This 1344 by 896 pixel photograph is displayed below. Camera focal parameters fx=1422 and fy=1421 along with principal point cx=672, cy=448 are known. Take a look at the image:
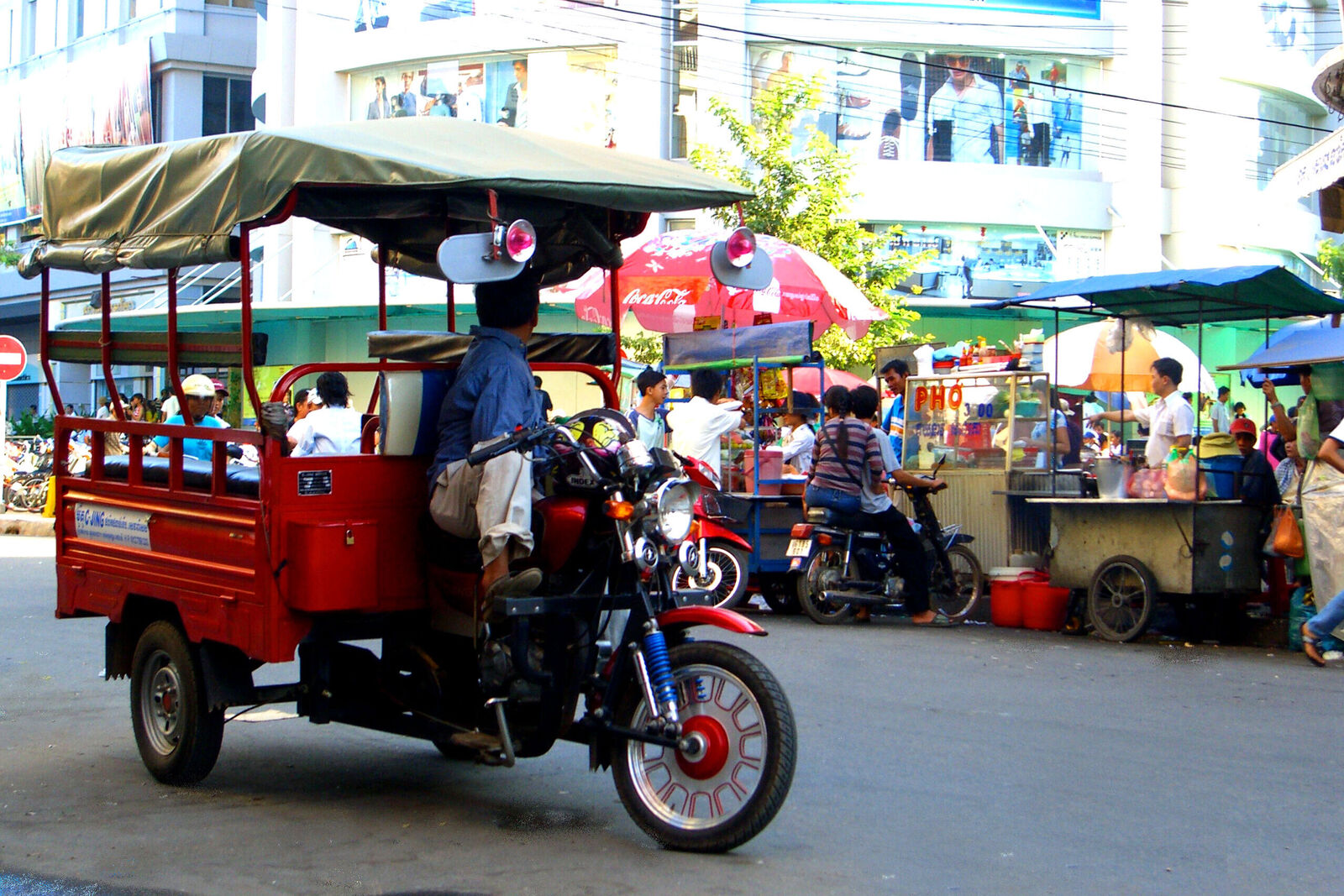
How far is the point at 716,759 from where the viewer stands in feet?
14.9

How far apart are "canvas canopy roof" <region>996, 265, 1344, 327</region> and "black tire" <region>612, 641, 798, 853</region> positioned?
6.13m

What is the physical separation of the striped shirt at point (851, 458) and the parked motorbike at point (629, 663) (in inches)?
225

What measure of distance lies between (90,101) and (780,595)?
104 ft

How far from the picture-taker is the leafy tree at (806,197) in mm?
19906

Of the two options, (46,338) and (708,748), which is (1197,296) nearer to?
(708,748)

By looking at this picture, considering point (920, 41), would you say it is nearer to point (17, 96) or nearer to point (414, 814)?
point (414, 814)

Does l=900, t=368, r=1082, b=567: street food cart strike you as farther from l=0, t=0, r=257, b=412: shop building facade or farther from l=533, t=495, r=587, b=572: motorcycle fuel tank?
l=0, t=0, r=257, b=412: shop building facade

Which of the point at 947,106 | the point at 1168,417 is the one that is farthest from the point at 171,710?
the point at 947,106

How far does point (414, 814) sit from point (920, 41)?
23.9 m

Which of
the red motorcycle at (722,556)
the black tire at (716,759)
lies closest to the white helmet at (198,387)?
the black tire at (716,759)

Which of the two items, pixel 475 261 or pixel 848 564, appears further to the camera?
pixel 848 564

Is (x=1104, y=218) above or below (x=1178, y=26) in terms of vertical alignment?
below

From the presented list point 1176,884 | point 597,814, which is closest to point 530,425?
point 597,814

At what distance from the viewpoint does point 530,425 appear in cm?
502
